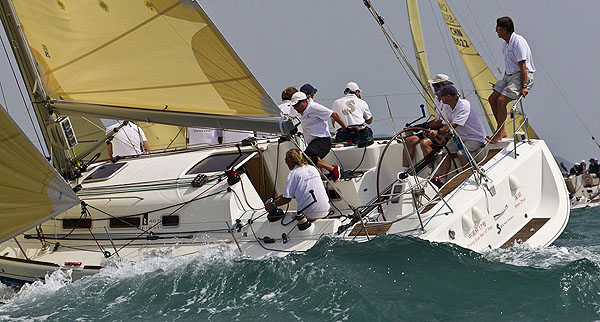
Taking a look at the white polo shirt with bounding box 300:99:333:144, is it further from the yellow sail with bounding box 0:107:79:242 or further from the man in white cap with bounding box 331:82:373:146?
the yellow sail with bounding box 0:107:79:242

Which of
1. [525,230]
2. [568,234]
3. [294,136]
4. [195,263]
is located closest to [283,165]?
[294,136]

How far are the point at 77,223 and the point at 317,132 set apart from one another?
8.53 ft

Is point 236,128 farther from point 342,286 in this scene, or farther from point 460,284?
Answer: point 460,284

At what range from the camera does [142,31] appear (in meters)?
7.37

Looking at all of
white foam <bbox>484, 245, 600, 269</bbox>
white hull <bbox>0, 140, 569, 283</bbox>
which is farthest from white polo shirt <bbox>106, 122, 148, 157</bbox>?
white foam <bbox>484, 245, 600, 269</bbox>

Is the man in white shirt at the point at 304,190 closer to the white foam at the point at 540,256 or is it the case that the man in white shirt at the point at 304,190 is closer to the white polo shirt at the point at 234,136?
the white foam at the point at 540,256

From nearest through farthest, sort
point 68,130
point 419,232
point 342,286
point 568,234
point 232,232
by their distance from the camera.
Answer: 1. point 342,286
2. point 419,232
3. point 232,232
4. point 68,130
5. point 568,234

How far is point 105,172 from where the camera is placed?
28.2 ft

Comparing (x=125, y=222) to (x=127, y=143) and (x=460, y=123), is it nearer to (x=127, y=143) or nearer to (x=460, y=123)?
(x=127, y=143)

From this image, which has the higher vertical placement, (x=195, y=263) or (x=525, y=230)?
(x=195, y=263)

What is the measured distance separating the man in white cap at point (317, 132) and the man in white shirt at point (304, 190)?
0.88 metres

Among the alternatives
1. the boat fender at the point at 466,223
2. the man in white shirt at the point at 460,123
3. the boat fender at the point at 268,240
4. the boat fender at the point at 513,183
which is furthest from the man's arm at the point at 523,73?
the boat fender at the point at 268,240

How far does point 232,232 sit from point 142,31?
2.13 meters

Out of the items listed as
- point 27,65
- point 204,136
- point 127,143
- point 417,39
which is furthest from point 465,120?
point 417,39
